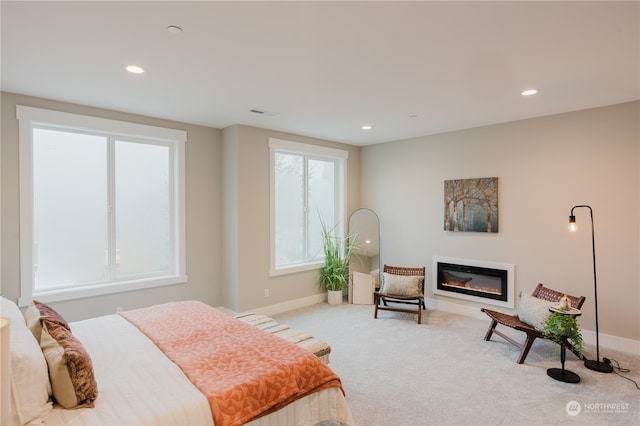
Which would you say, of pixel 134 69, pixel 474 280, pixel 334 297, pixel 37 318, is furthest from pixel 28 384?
pixel 474 280

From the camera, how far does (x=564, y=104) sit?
141 inches

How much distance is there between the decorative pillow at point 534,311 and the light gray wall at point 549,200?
2.75ft

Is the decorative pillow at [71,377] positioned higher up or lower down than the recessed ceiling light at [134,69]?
lower down

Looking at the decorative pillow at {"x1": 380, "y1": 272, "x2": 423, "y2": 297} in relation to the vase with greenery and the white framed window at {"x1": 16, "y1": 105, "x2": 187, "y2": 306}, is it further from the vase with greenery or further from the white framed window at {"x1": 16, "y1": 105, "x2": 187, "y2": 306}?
the white framed window at {"x1": 16, "y1": 105, "x2": 187, "y2": 306}

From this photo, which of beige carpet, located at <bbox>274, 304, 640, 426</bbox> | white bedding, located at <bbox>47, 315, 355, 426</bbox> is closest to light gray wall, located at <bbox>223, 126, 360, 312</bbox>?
beige carpet, located at <bbox>274, 304, 640, 426</bbox>

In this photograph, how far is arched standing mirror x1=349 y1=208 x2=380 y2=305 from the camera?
5414 millimetres

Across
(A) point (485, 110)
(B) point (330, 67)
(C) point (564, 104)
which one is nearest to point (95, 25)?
(B) point (330, 67)

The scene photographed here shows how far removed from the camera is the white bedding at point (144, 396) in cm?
153

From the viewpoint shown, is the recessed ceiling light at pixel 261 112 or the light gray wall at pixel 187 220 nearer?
the light gray wall at pixel 187 220

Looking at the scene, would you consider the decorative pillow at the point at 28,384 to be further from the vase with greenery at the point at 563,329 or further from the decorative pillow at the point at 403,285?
the decorative pillow at the point at 403,285

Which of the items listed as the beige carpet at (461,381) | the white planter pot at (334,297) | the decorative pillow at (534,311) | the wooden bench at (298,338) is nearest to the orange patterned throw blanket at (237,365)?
the wooden bench at (298,338)

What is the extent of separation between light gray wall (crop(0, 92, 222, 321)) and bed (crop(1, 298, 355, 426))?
1.37m

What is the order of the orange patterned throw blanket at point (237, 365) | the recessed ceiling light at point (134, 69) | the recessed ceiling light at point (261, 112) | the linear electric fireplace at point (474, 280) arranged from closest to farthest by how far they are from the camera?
the orange patterned throw blanket at point (237, 365) < the recessed ceiling light at point (134, 69) < the recessed ceiling light at point (261, 112) < the linear electric fireplace at point (474, 280)

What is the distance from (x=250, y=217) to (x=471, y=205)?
3.02 meters
